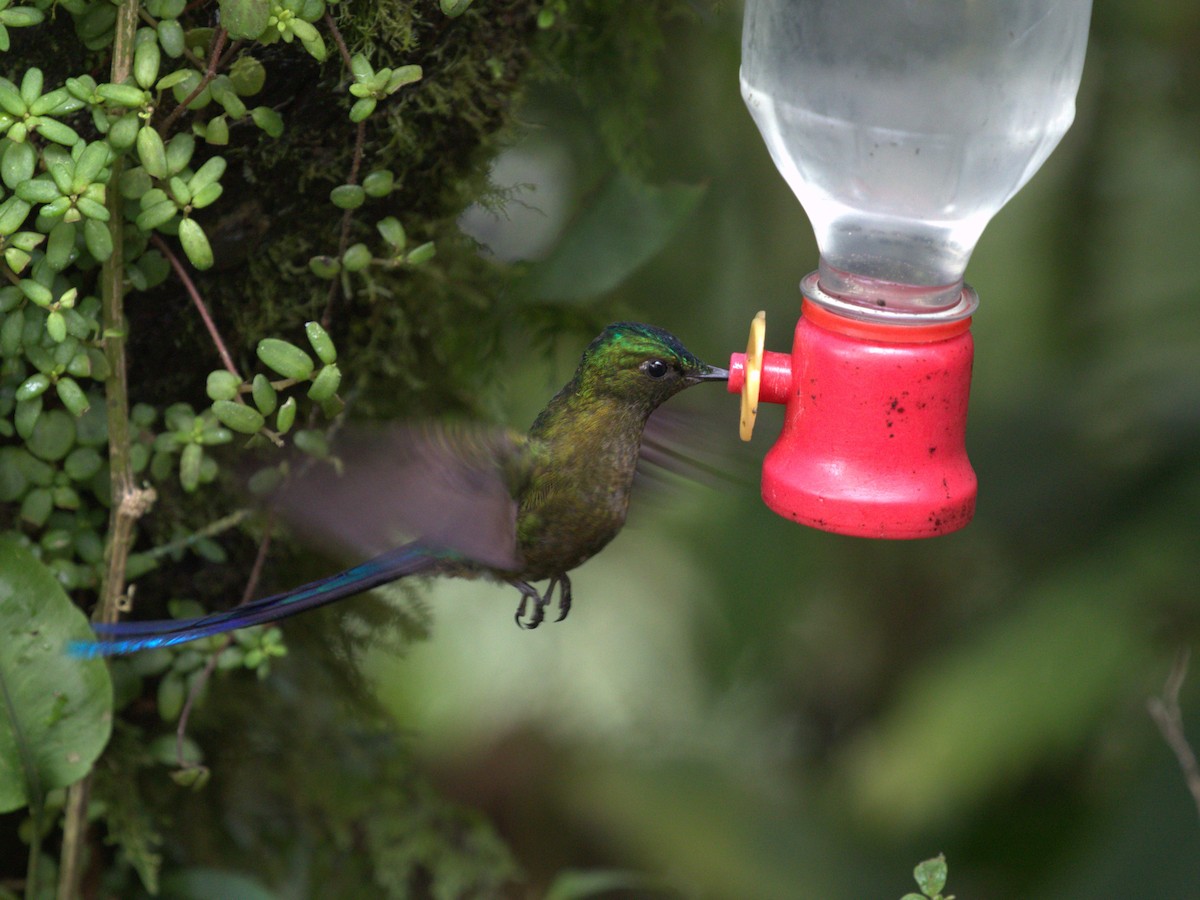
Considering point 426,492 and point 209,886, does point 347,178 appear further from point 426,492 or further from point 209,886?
point 209,886

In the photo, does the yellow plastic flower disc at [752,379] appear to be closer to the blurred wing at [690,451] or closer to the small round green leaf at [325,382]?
the blurred wing at [690,451]

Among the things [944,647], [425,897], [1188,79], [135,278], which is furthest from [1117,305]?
[135,278]

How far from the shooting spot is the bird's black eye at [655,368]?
1365mm

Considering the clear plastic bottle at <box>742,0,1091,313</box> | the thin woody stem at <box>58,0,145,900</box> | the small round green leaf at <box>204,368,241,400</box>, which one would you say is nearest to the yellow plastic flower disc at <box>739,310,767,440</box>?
the clear plastic bottle at <box>742,0,1091,313</box>

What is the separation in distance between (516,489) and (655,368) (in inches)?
8.7

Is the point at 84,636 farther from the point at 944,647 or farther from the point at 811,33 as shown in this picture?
the point at 944,647

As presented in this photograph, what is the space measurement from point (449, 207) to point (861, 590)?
7.14 ft

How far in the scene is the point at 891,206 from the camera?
1529mm

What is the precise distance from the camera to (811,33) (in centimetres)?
140

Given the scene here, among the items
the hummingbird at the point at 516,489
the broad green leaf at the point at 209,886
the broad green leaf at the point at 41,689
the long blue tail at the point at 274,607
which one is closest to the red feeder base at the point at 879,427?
the hummingbird at the point at 516,489

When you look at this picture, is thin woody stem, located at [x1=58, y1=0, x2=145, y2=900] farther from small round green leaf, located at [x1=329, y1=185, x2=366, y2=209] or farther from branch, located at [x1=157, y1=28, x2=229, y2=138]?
small round green leaf, located at [x1=329, y1=185, x2=366, y2=209]

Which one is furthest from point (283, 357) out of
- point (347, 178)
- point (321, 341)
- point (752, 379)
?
point (752, 379)

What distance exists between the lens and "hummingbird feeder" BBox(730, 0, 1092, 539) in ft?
4.29

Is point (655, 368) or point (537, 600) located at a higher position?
point (655, 368)
